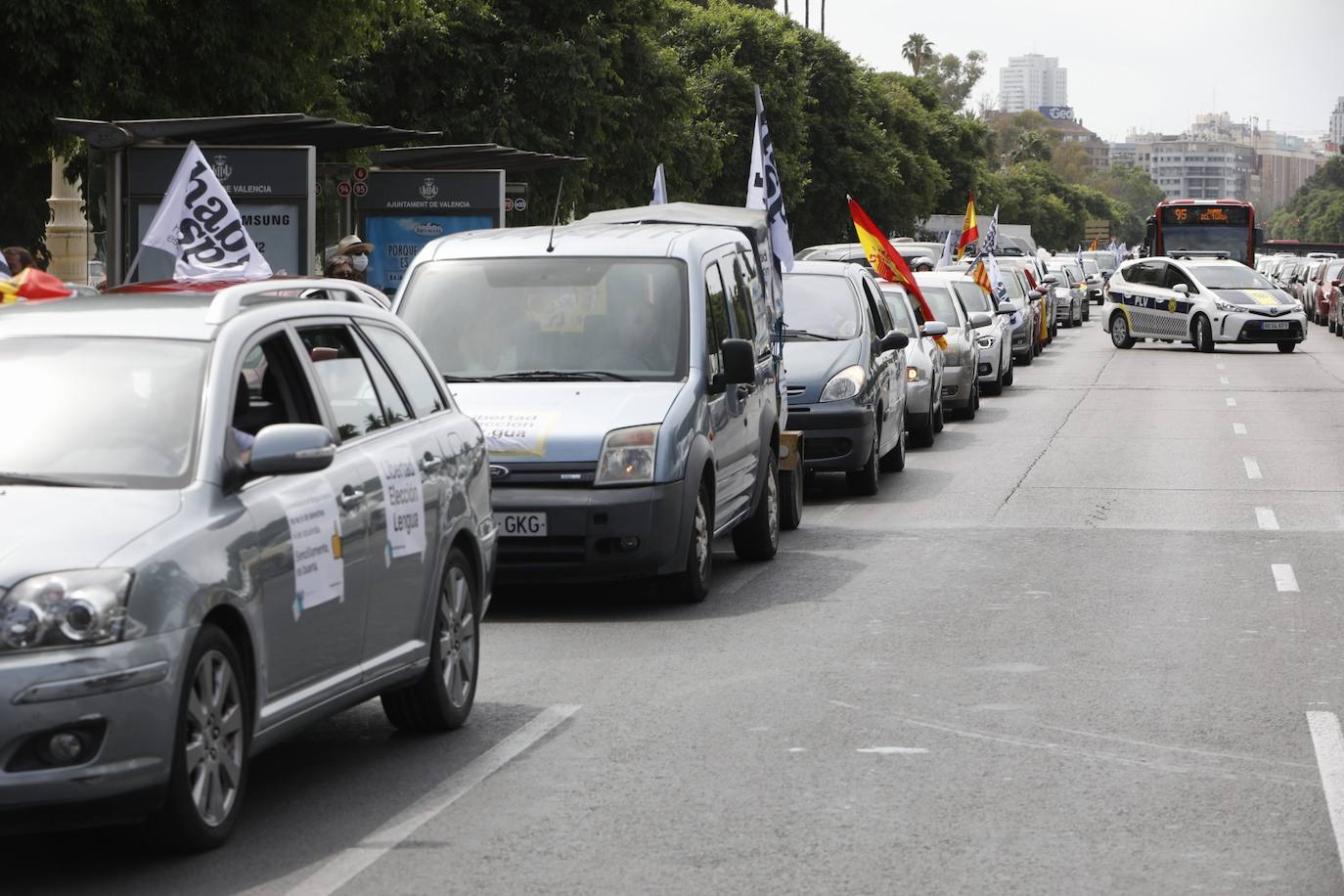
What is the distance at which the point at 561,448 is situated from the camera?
1080cm

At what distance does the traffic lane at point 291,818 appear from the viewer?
5.91m

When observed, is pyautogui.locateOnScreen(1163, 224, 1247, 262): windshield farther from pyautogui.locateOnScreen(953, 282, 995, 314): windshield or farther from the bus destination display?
pyautogui.locateOnScreen(953, 282, 995, 314): windshield

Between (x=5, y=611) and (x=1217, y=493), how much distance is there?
1269cm

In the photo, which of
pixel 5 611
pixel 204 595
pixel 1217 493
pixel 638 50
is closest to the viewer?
pixel 5 611

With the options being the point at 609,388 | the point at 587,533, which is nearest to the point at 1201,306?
the point at 609,388

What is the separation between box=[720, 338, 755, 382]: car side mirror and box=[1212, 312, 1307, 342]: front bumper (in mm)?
31194

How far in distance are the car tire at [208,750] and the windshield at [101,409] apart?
51cm

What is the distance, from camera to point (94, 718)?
5551 mm

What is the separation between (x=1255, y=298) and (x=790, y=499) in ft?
94.9

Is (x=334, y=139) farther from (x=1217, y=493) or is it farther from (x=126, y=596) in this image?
(x=126, y=596)

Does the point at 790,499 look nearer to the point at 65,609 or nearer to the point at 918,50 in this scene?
the point at 65,609

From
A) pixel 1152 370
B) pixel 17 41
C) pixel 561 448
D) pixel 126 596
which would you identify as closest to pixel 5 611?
pixel 126 596

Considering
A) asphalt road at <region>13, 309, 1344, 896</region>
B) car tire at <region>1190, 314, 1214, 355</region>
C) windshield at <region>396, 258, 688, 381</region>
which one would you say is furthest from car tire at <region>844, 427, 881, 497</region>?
car tire at <region>1190, 314, 1214, 355</region>

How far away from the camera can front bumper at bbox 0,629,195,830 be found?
5.46 metres
